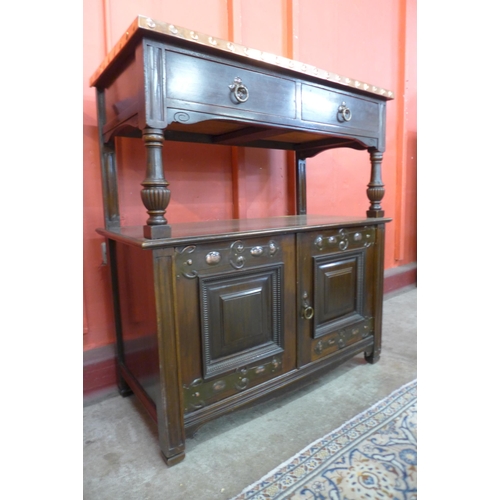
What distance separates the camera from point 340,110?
162 cm

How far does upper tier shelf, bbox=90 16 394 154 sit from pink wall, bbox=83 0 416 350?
265 millimetres

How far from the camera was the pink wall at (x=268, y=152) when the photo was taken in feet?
5.63

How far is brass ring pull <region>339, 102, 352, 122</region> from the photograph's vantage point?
1.62 metres

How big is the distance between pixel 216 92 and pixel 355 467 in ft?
4.55

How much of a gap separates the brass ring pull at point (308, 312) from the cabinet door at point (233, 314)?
0.20 feet

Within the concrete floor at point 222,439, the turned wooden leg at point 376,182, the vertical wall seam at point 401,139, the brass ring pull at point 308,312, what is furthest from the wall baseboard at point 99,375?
the vertical wall seam at point 401,139

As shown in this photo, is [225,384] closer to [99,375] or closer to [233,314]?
[233,314]

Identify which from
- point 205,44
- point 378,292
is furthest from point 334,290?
point 205,44

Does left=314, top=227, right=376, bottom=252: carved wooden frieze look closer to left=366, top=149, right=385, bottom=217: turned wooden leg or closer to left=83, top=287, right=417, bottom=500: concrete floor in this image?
left=366, top=149, right=385, bottom=217: turned wooden leg
